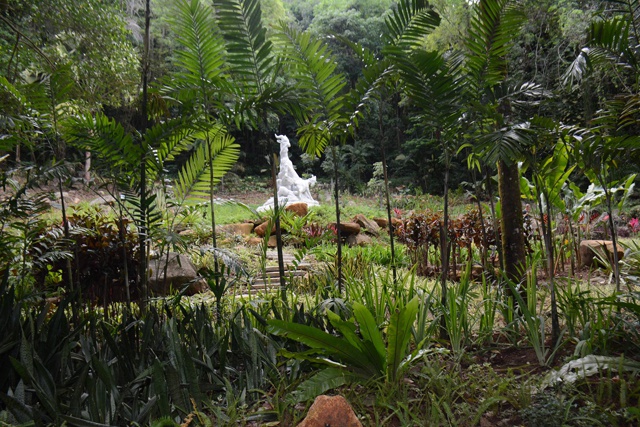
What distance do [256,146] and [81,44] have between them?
15052mm

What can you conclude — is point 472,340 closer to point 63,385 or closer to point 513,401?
point 513,401

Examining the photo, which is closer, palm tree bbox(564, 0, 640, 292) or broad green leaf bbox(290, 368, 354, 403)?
broad green leaf bbox(290, 368, 354, 403)

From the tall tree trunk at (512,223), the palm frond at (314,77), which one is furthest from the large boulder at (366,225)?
the palm frond at (314,77)

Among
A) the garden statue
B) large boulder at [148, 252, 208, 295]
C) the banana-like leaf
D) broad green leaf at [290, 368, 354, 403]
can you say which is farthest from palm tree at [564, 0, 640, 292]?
the garden statue

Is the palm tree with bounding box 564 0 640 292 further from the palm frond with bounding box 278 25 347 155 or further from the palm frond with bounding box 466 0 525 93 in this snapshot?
the palm frond with bounding box 278 25 347 155

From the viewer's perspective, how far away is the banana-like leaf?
1.75 metres

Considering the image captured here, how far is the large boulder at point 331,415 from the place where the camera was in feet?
4.37

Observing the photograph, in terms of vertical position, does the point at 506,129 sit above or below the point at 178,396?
above

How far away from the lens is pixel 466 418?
1.61m

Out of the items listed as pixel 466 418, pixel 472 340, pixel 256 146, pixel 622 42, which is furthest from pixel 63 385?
pixel 256 146

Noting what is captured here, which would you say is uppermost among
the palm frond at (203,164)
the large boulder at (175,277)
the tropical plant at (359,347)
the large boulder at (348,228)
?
the palm frond at (203,164)

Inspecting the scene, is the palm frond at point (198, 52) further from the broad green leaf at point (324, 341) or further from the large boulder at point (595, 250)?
the large boulder at point (595, 250)

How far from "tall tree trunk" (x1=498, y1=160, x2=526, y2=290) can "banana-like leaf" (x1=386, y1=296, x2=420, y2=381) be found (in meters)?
1.49

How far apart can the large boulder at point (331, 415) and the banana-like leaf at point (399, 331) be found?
449mm
